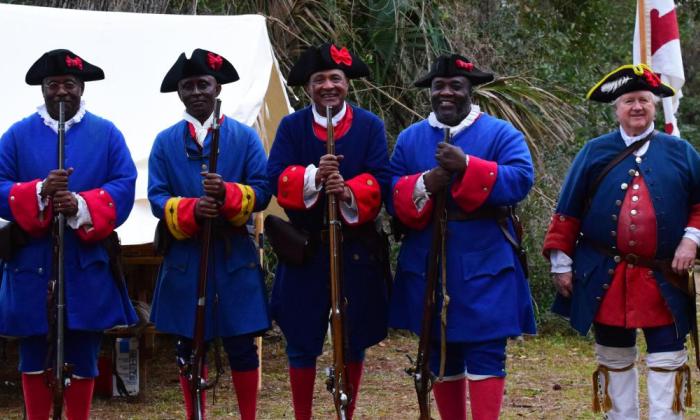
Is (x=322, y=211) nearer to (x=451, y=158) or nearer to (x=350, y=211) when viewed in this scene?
(x=350, y=211)

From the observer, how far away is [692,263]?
16.8ft

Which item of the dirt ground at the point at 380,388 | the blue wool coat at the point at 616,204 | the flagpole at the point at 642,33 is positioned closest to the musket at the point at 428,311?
the blue wool coat at the point at 616,204

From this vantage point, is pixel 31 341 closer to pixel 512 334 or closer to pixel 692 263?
pixel 512 334

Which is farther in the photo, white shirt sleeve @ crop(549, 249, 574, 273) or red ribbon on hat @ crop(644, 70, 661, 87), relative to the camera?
white shirt sleeve @ crop(549, 249, 574, 273)

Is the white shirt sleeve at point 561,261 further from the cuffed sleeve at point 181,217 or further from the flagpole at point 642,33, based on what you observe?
the flagpole at point 642,33

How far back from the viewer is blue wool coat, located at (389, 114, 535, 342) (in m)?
5.15

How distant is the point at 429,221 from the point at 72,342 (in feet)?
5.70

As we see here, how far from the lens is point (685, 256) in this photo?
5.09 metres

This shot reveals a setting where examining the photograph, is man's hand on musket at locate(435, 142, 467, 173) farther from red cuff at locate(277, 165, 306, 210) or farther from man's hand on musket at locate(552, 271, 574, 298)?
man's hand on musket at locate(552, 271, 574, 298)

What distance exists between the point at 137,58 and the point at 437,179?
10.1 feet

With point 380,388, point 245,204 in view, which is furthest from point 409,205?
point 380,388

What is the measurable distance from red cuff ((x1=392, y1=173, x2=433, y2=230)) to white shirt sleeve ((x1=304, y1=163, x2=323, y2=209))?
352mm

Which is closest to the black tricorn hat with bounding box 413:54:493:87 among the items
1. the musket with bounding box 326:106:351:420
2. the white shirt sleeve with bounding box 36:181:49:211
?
the musket with bounding box 326:106:351:420

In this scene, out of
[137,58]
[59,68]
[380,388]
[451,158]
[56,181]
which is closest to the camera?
[451,158]
